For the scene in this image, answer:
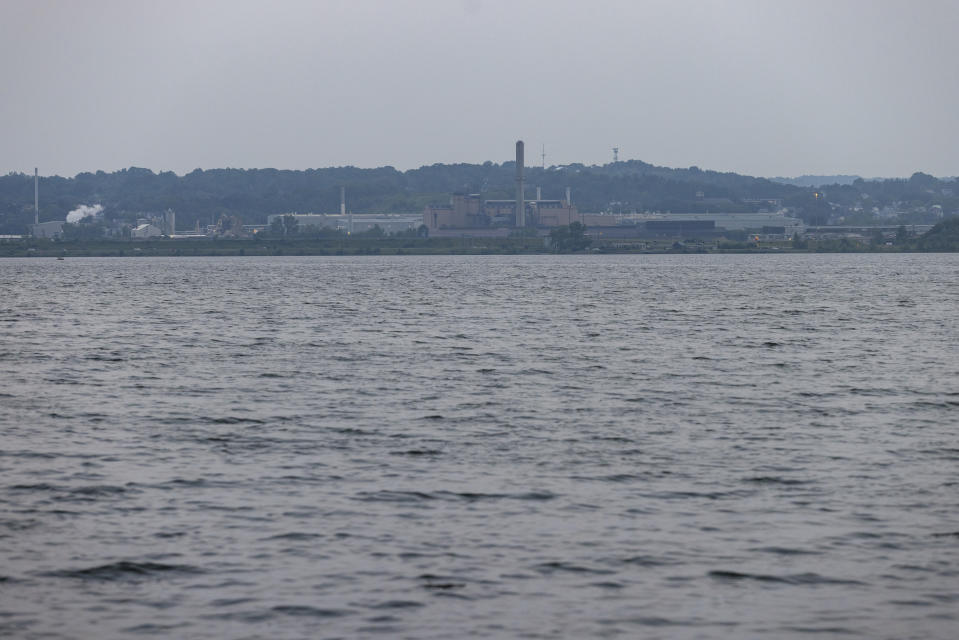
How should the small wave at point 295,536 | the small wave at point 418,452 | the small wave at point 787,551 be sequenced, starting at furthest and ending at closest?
1. the small wave at point 418,452
2. the small wave at point 295,536
3. the small wave at point 787,551

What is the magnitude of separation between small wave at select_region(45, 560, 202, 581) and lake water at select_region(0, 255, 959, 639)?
2.3 inches

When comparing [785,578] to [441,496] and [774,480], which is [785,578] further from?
[441,496]

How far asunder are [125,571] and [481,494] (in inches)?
333

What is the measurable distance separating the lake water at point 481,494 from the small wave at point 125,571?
0.19 ft

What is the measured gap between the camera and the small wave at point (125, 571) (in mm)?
21750

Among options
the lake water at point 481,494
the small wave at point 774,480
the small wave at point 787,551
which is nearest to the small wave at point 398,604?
the lake water at point 481,494

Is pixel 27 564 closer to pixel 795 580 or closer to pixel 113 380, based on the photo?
pixel 795 580

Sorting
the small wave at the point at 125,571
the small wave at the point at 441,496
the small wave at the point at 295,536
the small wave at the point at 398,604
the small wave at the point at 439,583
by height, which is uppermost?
the small wave at the point at 441,496

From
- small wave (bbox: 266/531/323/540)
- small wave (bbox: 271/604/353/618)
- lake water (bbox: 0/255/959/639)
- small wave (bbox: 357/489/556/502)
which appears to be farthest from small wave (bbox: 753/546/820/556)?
small wave (bbox: 266/531/323/540)

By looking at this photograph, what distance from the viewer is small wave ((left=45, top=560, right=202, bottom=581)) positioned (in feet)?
71.4

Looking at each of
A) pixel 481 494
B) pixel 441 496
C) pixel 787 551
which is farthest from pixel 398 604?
pixel 481 494

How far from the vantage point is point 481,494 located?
91.7ft

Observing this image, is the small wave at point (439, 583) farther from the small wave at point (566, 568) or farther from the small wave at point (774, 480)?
the small wave at point (774, 480)

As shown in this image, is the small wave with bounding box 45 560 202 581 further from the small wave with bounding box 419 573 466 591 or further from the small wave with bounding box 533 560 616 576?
the small wave with bounding box 533 560 616 576
